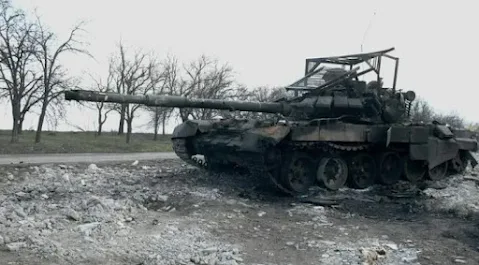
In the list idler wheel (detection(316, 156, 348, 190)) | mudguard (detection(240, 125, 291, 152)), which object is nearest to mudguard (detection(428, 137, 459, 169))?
idler wheel (detection(316, 156, 348, 190))

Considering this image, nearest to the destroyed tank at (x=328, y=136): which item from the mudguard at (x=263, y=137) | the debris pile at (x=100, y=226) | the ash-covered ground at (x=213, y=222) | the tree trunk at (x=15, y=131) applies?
the mudguard at (x=263, y=137)

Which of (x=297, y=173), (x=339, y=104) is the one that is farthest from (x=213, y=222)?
(x=339, y=104)

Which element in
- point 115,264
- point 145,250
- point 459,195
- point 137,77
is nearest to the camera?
point 115,264

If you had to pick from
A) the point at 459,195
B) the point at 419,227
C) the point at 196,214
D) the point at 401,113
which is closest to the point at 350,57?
the point at 401,113

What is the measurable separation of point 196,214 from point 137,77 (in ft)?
90.8

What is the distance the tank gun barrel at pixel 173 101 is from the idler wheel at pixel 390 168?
261 centimetres

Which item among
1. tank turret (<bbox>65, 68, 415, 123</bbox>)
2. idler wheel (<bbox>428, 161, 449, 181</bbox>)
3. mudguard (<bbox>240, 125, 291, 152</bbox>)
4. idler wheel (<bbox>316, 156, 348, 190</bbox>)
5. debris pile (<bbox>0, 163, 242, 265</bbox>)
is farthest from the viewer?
idler wheel (<bbox>428, 161, 449, 181</bbox>)

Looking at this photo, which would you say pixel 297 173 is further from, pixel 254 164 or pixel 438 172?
pixel 438 172

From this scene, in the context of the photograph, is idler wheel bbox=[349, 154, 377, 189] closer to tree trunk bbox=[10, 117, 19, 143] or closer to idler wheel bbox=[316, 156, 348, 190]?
idler wheel bbox=[316, 156, 348, 190]

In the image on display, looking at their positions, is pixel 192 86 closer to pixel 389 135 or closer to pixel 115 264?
pixel 389 135

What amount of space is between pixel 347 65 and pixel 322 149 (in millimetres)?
2652

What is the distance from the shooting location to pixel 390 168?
1310 cm

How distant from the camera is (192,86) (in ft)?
121

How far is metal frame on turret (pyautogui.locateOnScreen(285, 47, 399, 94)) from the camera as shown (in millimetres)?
12359
